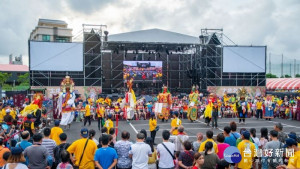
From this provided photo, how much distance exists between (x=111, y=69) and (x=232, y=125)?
2748cm

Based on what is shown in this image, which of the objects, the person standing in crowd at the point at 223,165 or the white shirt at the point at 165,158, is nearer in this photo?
the person standing in crowd at the point at 223,165

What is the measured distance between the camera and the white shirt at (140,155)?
5254 mm

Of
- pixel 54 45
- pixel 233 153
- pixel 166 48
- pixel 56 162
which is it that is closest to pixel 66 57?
pixel 54 45

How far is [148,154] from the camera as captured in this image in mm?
5344

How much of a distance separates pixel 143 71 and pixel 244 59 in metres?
11.4

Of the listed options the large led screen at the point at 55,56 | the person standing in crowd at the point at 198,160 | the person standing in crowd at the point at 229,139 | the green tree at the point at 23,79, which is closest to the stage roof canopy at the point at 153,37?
the large led screen at the point at 55,56

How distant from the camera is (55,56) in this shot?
26.4 metres

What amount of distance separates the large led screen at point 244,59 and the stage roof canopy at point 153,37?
3776 millimetres

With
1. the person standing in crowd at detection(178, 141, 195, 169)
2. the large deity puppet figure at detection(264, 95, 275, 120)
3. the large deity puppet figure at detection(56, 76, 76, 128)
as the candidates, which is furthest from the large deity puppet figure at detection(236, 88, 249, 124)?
the person standing in crowd at detection(178, 141, 195, 169)

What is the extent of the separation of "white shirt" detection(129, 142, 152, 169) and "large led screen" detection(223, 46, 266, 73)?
2617cm

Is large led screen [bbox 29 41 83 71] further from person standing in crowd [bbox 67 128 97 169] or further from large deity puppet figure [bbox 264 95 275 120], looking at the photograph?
person standing in crowd [bbox 67 128 97 169]

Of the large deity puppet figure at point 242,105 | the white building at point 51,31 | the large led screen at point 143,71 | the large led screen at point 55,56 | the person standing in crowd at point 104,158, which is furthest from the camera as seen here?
the white building at point 51,31

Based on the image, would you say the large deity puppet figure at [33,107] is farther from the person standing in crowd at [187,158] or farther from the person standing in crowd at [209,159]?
the person standing in crowd at [209,159]

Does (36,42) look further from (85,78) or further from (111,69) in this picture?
(111,69)
